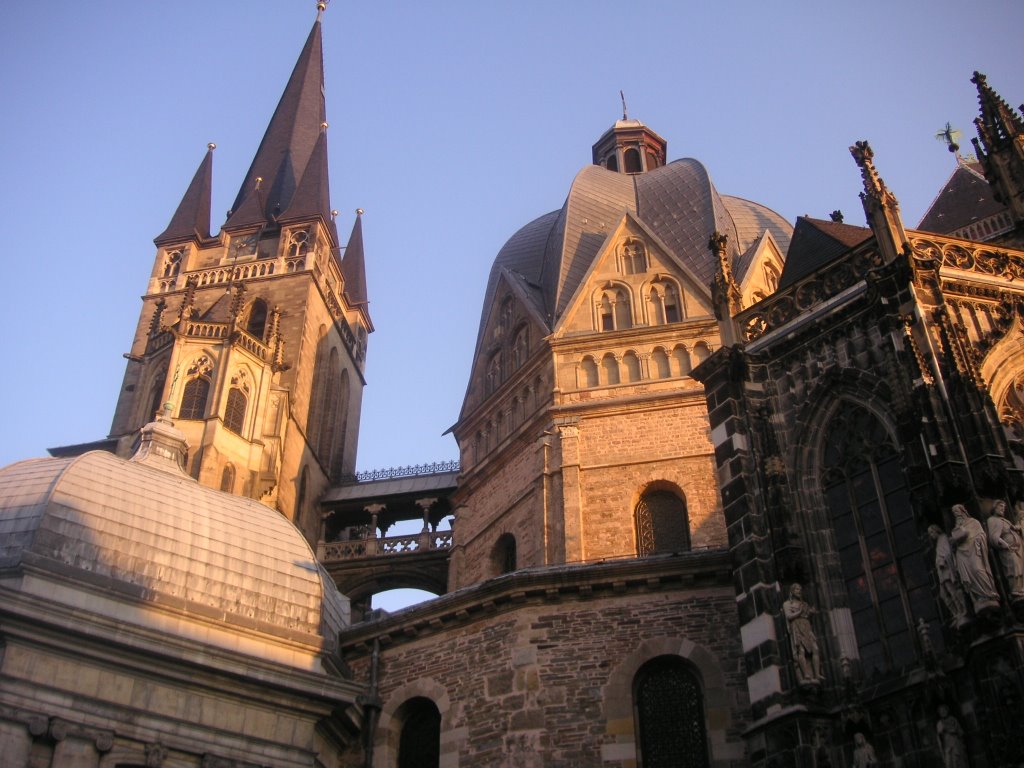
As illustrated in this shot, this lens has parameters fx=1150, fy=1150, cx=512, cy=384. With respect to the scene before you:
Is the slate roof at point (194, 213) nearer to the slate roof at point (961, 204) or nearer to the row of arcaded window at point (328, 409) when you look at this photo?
the row of arcaded window at point (328, 409)

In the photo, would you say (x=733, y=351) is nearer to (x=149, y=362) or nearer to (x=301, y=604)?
(x=301, y=604)

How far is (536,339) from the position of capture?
28.8 metres

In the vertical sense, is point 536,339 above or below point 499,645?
above

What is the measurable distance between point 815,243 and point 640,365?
842cm

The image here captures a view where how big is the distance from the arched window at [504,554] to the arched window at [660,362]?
5.16m

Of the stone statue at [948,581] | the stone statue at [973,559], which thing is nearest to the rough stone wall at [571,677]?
the stone statue at [948,581]

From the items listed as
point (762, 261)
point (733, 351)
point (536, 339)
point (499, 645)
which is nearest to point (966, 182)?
point (762, 261)

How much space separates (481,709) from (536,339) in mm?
12626

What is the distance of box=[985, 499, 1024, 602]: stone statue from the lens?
11.8 m

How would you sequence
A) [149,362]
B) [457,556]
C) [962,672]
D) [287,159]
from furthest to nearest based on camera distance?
[287,159] < [149,362] < [457,556] < [962,672]

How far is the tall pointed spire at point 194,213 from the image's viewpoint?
4523 centimetres

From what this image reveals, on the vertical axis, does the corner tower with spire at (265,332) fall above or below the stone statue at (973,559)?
above

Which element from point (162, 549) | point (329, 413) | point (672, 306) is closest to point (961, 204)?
point (672, 306)

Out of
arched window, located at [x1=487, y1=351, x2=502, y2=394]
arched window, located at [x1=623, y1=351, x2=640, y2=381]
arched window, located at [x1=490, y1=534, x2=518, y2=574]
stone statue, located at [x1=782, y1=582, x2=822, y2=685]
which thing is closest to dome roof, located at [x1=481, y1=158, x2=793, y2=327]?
arched window, located at [x1=487, y1=351, x2=502, y2=394]
